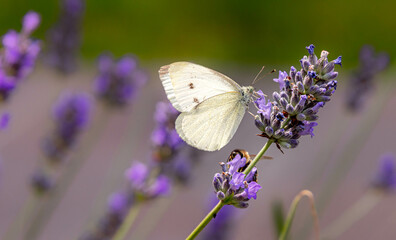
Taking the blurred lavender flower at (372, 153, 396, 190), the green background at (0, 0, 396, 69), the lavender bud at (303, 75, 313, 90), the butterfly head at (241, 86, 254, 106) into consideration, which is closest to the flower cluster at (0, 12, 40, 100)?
the butterfly head at (241, 86, 254, 106)

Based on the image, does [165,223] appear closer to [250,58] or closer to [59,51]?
[59,51]

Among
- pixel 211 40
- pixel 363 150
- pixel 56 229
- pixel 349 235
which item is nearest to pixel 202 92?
pixel 56 229

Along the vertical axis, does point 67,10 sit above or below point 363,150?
above

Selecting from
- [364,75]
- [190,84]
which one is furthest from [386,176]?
[190,84]

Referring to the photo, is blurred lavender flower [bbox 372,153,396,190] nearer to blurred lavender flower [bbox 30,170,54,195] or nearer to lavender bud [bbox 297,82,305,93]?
blurred lavender flower [bbox 30,170,54,195]

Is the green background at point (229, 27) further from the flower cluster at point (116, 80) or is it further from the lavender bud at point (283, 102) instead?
the lavender bud at point (283, 102)
